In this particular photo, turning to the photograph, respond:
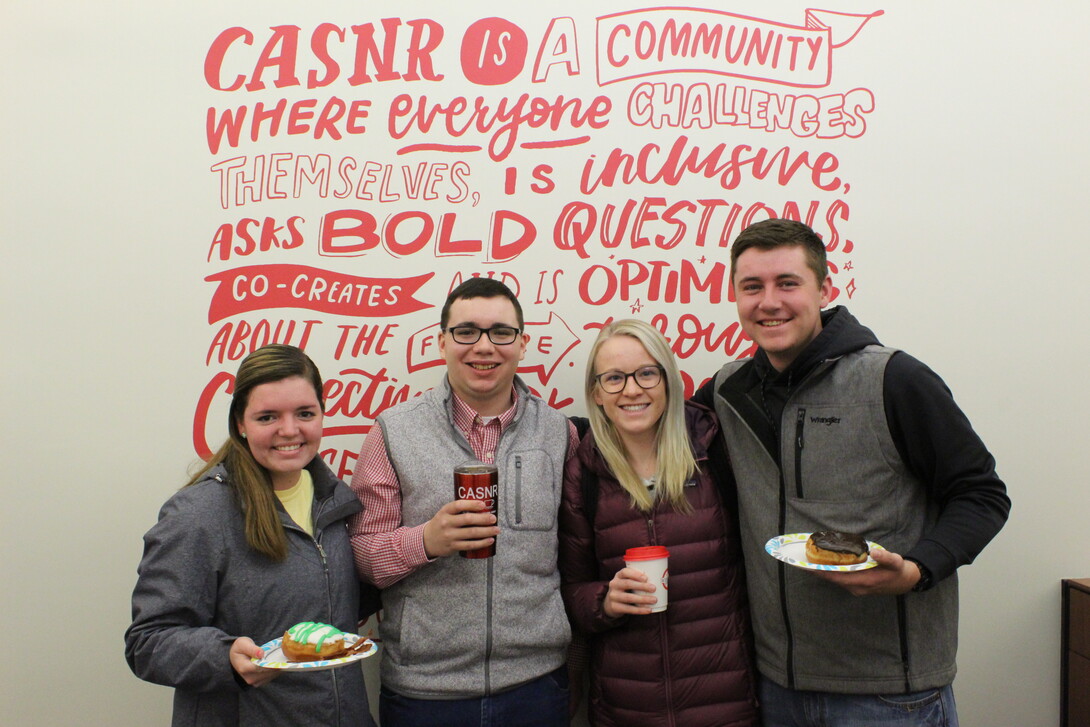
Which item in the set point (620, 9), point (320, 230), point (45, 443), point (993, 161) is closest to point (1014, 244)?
point (993, 161)

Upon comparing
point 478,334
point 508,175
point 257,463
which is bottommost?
point 257,463

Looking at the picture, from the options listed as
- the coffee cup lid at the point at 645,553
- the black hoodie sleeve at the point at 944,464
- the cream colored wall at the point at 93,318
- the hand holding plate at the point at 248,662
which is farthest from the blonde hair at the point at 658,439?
the cream colored wall at the point at 93,318

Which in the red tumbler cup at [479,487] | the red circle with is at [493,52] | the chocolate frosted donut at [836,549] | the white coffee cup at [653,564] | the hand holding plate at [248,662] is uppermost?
the red circle with is at [493,52]

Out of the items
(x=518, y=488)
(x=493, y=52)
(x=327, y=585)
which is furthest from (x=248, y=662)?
(x=493, y=52)

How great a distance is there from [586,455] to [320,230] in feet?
3.64

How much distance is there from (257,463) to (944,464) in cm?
161

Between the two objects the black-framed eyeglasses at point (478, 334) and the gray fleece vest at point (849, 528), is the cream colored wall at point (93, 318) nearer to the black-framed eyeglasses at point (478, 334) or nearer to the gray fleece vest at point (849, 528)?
the black-framed eyeglasses at point (478, 334)

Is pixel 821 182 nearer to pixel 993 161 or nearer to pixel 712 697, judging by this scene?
pixel 993 161

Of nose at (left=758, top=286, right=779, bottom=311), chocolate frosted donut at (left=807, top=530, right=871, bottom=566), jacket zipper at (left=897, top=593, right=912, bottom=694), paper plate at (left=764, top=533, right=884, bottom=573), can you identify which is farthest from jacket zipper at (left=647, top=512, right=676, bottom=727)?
nose at (left=758, top=286, right=779, bottom=311)

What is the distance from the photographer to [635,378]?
1.90 metres

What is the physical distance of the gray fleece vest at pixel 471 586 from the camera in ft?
5.95

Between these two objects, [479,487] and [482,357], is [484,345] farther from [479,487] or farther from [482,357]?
[479,487]

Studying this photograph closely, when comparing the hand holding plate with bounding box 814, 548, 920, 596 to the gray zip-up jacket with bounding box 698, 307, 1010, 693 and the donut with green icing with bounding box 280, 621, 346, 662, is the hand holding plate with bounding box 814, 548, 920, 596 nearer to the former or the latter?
the gray zip-up jacket with bounding box 698, 307, 1010, 693

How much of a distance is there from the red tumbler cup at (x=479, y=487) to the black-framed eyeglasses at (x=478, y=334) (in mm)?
385
